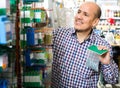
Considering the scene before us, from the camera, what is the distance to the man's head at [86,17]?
223 centimetres

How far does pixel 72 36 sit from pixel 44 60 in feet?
2.60

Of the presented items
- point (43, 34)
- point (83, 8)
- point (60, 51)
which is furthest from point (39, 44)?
point (83, 8)

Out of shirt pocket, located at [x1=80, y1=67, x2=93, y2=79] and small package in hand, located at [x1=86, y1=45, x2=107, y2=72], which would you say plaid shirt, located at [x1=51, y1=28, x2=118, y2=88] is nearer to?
shirt pocket, located at [x1=80, y1=67, x2=93, y2=79]

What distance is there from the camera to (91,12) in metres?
2.29

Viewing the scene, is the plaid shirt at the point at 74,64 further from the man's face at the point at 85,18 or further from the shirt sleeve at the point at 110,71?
the man's face at the point at 85,18

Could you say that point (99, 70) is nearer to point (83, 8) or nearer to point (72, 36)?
point (72, 36)

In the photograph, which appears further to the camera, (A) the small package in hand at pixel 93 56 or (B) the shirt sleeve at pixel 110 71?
(B) the shirt sleeve at pixel 110 71

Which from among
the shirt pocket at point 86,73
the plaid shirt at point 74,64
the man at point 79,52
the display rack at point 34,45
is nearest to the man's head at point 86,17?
the man at point 79,52

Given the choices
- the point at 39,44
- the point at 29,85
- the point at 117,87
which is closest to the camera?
the point at 29,85

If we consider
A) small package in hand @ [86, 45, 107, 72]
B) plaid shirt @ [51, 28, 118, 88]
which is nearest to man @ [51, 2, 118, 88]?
plaid shirt @ [51, 28, 118, 88]

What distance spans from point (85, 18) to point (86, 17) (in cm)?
2

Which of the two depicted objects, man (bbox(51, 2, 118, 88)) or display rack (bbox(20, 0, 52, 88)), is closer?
man (bbox(51, 2, 118, 88))

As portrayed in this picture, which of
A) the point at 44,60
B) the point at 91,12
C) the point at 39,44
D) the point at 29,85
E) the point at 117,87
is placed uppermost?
the point at 91,12

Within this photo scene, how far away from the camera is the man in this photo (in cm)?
226
